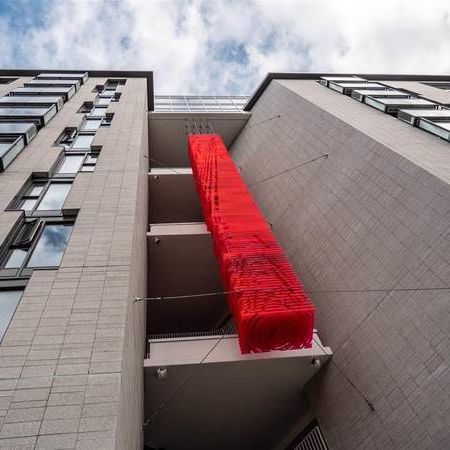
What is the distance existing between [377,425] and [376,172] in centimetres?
791

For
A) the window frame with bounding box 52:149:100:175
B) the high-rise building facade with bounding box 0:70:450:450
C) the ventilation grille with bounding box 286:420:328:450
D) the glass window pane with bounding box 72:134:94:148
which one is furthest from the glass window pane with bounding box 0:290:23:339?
the glass window pane with bounding box 72:134:94:148

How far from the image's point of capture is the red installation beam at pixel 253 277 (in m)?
10.9

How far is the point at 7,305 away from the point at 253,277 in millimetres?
6600

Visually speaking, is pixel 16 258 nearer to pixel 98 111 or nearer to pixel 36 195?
pixel 36 195

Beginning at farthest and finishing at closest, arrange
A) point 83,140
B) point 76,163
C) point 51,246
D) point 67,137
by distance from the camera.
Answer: point 67,137
point 83,140
point 76,163
point 51,246

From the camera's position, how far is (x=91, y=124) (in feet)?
75.5

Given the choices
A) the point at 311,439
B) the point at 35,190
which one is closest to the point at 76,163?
the point at 35,190

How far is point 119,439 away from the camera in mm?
7332

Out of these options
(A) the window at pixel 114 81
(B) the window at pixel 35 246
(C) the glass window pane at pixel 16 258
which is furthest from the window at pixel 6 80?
(C) the glass window pane at pixel 16 258

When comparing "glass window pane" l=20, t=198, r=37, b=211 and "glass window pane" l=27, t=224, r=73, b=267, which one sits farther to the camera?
"glass window pane" l=20, t=198, r=37, b=211

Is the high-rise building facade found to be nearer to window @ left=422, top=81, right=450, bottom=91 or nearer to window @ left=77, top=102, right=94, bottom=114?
window @ left=77, top=102, right=94, bottom=114

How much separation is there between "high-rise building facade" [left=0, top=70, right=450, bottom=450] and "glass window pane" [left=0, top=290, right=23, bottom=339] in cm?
4

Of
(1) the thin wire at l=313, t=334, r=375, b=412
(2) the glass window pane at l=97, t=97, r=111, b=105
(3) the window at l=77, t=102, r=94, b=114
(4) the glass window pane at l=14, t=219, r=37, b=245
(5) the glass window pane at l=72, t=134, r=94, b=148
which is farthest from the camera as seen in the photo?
(2) the glass window pane at l=97, t=97, r=111, b=105

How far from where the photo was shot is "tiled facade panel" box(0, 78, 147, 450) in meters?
7.19
